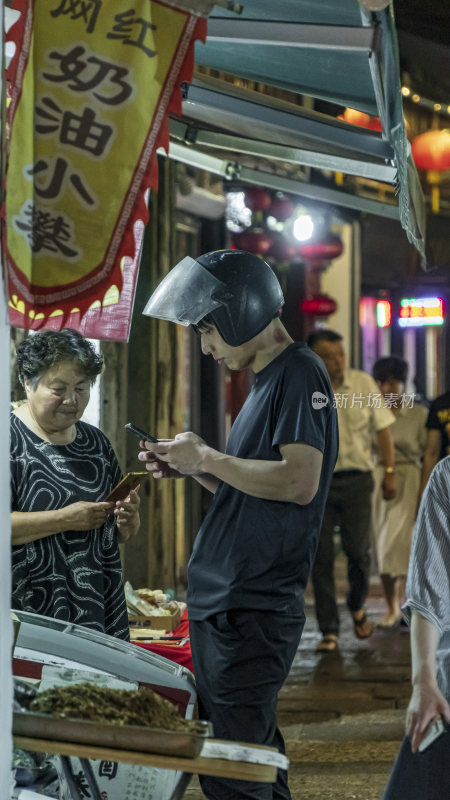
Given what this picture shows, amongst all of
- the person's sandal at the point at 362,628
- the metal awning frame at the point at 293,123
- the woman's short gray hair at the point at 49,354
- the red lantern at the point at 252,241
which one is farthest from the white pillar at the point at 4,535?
the red lantern at the point at 252,241

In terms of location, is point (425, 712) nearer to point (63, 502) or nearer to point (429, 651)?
point (429, 651)

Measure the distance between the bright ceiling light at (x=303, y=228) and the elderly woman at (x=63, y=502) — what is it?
9.44 m

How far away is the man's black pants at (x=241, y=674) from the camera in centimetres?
329

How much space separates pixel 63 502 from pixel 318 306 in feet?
36.3

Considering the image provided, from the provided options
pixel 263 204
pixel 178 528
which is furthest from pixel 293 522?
pixel 263 204

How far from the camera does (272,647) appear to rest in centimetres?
335

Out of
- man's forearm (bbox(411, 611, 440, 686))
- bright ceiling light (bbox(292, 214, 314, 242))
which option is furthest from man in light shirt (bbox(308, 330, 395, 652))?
man's forearm (bbox(411, 611, 440, 686))

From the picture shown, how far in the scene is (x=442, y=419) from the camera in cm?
831

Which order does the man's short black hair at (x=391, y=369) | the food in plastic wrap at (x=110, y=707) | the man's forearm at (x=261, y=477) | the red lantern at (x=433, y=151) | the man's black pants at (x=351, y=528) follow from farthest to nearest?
the red lantern at (x=433, y=151) < the man's short black hair at (x=391, y=369) < the man's black pants at (x=351, y=528) < the man's forearm at (x=261, y=477) < the food in plastic wrap at (x=110, y=707)

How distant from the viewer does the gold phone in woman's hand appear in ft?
12.6

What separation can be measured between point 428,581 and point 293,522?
26.3 inches

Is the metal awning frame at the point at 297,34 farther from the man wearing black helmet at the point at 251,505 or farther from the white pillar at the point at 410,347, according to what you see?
the white pillar at the point at 410,347

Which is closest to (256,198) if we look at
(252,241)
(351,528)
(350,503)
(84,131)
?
(252,241)

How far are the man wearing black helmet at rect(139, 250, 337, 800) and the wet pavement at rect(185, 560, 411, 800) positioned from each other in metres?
2.08
